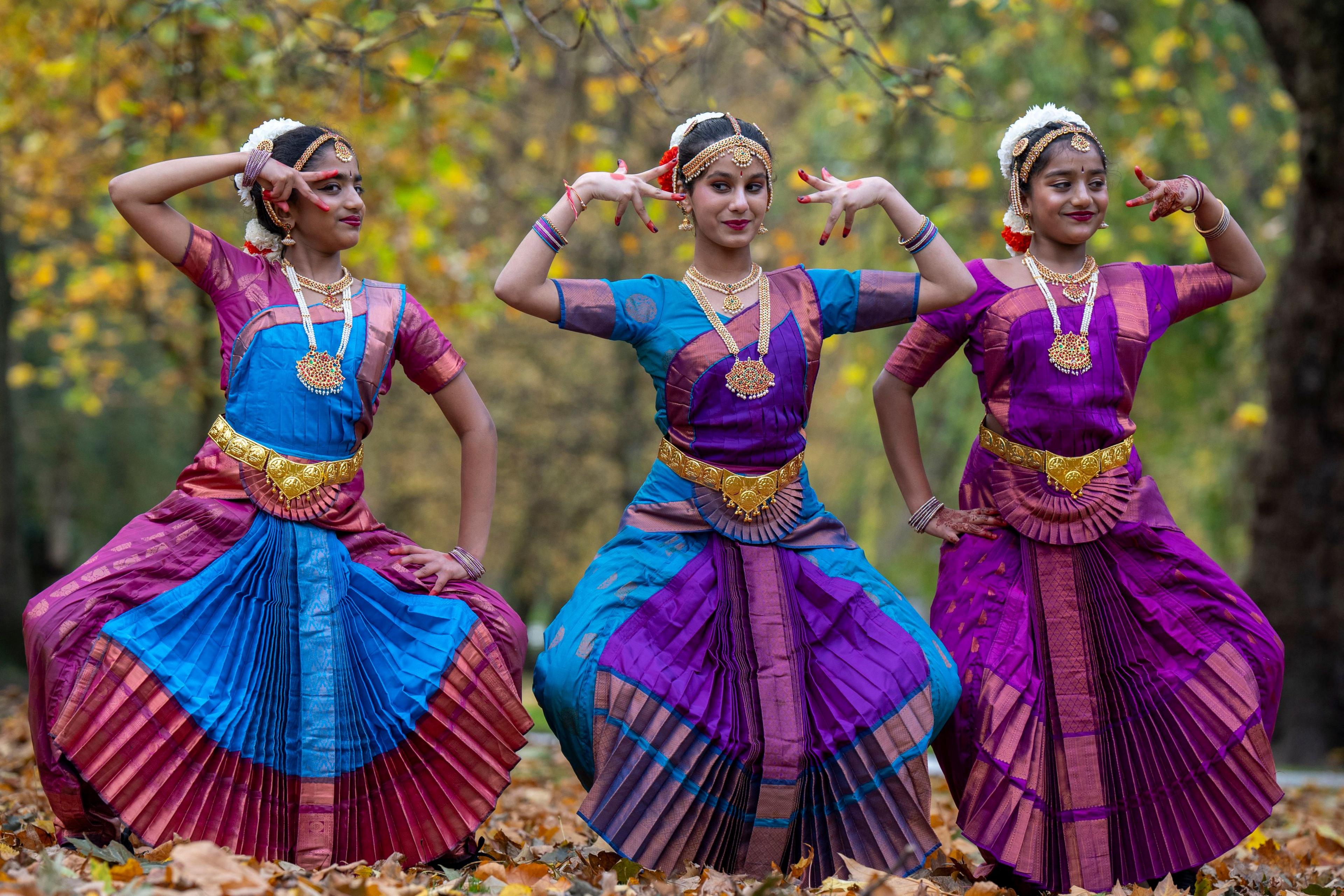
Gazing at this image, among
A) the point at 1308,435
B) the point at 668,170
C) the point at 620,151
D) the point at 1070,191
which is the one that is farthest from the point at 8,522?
the point at 1308,435

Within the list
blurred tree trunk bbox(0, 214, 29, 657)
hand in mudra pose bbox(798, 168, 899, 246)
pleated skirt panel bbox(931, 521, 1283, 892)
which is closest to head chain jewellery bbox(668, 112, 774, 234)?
hand in mudra pose bbox(798, 168, 899, 246)

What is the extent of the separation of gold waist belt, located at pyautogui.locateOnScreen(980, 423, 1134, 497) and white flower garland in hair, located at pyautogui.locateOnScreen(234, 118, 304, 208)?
234 centimetres

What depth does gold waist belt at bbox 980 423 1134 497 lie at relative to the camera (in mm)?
4105

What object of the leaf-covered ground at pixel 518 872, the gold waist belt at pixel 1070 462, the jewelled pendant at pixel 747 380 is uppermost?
the jewelled pendant at pixel 747 380

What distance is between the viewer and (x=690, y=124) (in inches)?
160

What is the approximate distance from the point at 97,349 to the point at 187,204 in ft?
21.9

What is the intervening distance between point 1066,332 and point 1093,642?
0.93m

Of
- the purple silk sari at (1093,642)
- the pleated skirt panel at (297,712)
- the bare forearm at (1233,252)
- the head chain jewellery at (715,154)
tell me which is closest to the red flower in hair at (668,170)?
the head chain jewellery at (715,154)

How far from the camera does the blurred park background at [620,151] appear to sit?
6.23 metres

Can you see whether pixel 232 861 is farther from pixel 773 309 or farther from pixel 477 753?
pixel 773 309

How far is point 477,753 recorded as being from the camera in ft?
12.3

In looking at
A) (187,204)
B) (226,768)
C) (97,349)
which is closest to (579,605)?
(226,768)

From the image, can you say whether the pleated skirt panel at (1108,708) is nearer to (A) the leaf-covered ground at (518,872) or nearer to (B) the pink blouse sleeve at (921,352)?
(A) the leaf-covered ground at (518,872)

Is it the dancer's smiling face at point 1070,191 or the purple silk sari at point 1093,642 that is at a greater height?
the dancer's smiling face at point 1070,191
